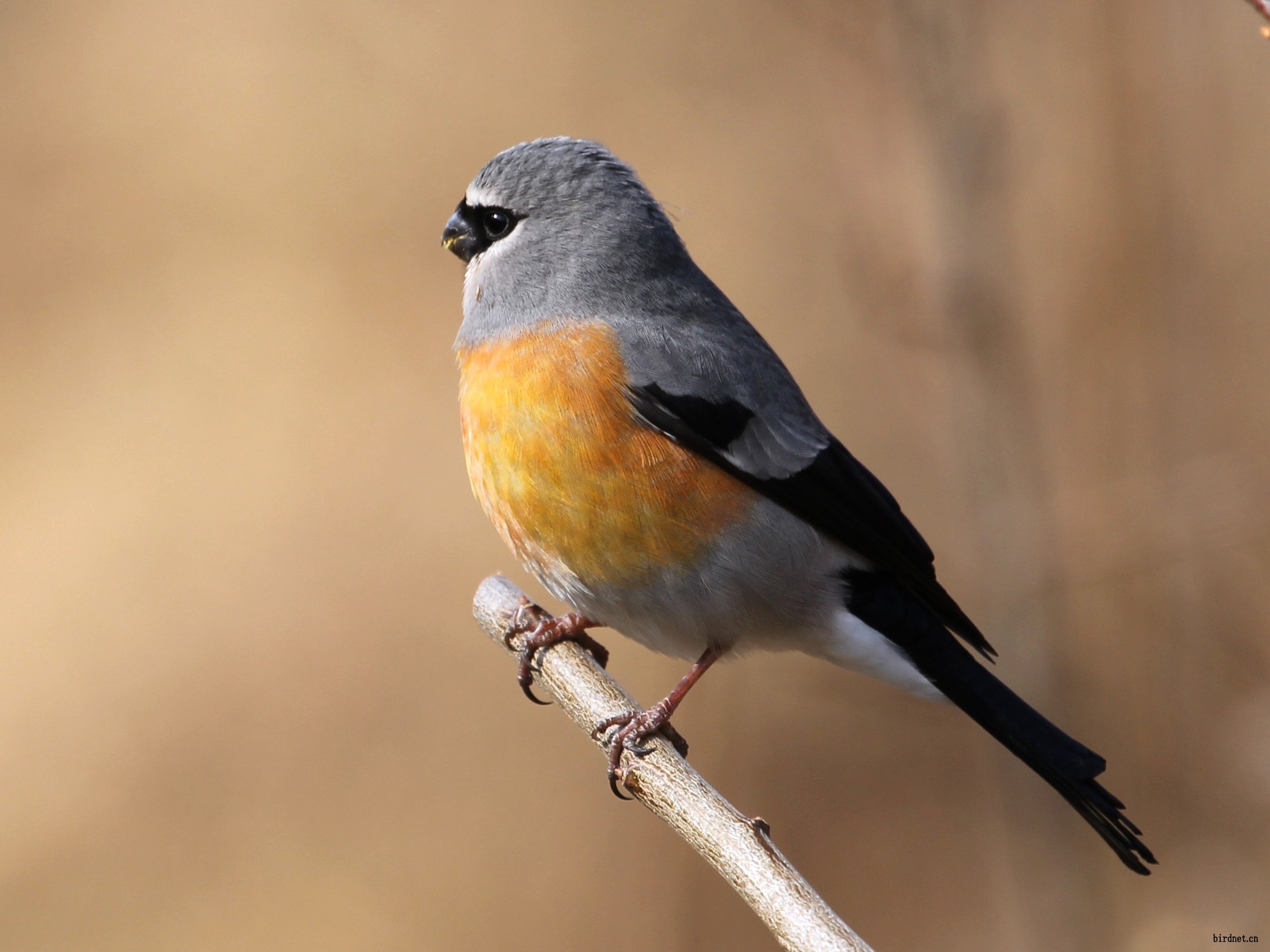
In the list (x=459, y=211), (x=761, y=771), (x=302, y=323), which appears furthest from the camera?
(x=302, y=323)

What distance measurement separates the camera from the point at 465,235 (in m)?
4.10

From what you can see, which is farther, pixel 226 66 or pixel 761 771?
pixel 226 66

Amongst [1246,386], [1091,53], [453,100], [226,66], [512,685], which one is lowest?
[512,685]

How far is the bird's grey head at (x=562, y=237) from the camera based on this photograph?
3.86m

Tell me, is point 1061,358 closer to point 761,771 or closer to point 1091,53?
point 1091,53

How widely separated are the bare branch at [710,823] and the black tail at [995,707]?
0.85 m

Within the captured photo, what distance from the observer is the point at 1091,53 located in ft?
18.7

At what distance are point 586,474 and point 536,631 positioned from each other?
0.86 metres

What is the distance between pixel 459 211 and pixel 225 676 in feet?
10.6

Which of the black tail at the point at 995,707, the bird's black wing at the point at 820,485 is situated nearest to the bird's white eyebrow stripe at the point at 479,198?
the bird's black wing at the point at 820,485

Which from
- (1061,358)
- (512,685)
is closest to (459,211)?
(512,685)

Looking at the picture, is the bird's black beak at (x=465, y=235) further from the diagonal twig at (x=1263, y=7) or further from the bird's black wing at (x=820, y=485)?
the diagonal twig at (x=1263, y=7)

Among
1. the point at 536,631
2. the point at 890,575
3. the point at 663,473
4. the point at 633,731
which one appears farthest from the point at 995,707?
the point at 536,631

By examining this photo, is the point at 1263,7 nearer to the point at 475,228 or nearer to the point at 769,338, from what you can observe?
the point at 475,228
